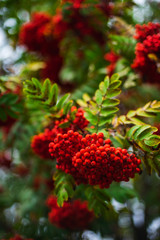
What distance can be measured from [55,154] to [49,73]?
203cm

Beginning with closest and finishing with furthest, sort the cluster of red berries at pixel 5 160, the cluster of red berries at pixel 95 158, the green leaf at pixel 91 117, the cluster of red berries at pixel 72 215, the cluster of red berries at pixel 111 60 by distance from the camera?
the cluster of red berries at pixel 95 158, the green leaf at pixel 91 117, the cluster of red berries at pixel 72 215, the cluster of red berries at pixel 111 60, the cluster of red berries at pixel 5 160

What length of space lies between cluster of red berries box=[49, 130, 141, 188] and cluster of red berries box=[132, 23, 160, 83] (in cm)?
73

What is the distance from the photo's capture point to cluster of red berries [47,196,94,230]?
230 cm

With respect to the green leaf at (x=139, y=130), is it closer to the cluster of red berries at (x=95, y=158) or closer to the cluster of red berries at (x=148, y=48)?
the cluster of red berries at (x=95, y=158)

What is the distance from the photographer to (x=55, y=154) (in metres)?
1.33

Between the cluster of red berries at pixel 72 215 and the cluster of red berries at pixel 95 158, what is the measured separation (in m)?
1.12

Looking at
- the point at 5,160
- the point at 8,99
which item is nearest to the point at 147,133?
the point at 8,99

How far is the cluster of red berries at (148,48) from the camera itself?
5.28 ft

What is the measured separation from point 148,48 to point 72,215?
1.68 m

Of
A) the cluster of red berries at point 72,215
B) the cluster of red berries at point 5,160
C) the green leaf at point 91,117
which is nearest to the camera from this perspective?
the green leaf at point 91,117

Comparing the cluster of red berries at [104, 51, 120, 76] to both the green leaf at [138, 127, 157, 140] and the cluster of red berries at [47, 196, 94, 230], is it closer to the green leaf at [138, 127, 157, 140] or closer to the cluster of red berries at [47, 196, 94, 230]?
the green leaf at [138, 127, 157, 140]

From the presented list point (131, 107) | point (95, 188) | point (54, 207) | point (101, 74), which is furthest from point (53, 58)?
point (95, 188)

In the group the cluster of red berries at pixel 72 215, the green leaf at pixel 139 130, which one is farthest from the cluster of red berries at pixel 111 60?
the cluster of red berries at pixel 72 215

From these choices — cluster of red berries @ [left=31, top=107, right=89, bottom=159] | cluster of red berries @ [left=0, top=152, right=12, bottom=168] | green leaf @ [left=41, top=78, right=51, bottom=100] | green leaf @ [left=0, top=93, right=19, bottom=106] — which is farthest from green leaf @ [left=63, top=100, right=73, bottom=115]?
cluster of red berries @ [left=0, top=152, right=12, bottom=168]
